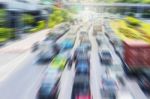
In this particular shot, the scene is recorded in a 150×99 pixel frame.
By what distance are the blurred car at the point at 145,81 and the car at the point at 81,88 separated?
16.9 feet

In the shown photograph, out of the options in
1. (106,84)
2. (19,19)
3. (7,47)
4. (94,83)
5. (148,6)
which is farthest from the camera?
(148,6)

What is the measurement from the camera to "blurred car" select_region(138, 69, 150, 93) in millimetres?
24156

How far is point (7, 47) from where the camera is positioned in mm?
45344

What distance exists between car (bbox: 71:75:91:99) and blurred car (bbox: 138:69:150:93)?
516cm

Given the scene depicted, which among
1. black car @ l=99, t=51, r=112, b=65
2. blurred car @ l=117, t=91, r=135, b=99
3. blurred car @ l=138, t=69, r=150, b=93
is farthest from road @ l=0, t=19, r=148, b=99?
black car @ l=99, t=51, r=112, b=65

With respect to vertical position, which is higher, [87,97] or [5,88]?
[87,97]

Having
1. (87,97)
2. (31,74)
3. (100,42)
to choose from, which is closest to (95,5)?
(100,42)

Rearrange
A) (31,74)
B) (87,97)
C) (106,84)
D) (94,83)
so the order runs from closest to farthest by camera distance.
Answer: (87,97) < (106,84) < (94,83) < (31,74)

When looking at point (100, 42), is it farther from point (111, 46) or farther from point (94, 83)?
point (94, 83)

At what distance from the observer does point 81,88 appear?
2150 centimetres

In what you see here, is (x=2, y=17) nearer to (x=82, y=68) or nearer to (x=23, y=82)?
(x=23, y=82)

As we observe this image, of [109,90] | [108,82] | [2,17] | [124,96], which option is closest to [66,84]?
[108,82]

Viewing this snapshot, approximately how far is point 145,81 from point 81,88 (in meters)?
6.54

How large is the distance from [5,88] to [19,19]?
37.1m
